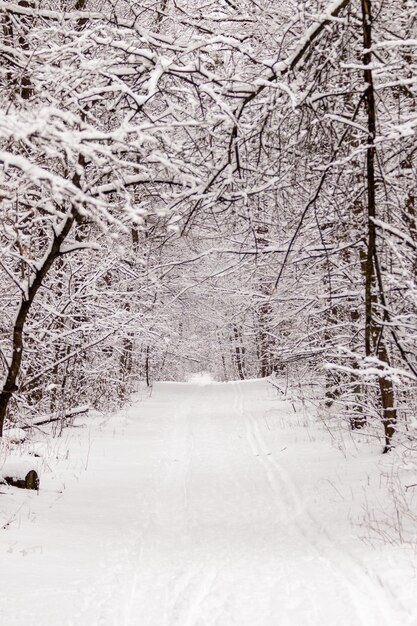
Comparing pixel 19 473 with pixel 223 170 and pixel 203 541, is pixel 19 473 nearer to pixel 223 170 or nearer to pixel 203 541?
pixel 203 541

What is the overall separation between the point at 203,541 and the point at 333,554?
1313 millimetres

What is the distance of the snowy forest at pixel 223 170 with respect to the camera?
11.2 ft

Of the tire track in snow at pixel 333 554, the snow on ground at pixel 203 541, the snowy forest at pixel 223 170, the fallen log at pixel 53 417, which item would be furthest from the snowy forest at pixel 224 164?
the tire track in snow at pixel 333 554

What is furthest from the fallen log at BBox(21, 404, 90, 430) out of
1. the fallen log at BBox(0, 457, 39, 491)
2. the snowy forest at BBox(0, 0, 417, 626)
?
the fallen log at BBox(0, 457, 39, 491)

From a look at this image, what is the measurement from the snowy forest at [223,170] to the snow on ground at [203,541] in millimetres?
394

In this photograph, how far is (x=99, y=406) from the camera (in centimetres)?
1577

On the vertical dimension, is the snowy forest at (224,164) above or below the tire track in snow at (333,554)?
above

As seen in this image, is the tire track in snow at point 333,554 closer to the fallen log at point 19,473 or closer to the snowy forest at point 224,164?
the snowy forest at point 224,164

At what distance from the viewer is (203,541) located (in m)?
5.58

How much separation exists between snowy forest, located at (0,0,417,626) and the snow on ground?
39 cm

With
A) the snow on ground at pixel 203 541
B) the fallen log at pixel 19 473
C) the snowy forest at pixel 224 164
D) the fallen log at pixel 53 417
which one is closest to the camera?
the snowy forest at pixel 224 164

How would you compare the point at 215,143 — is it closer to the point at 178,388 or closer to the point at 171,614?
the point at 171,614

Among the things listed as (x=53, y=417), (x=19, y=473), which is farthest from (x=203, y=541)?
(x=53, y=417)

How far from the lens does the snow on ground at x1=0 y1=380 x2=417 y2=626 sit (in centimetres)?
388
